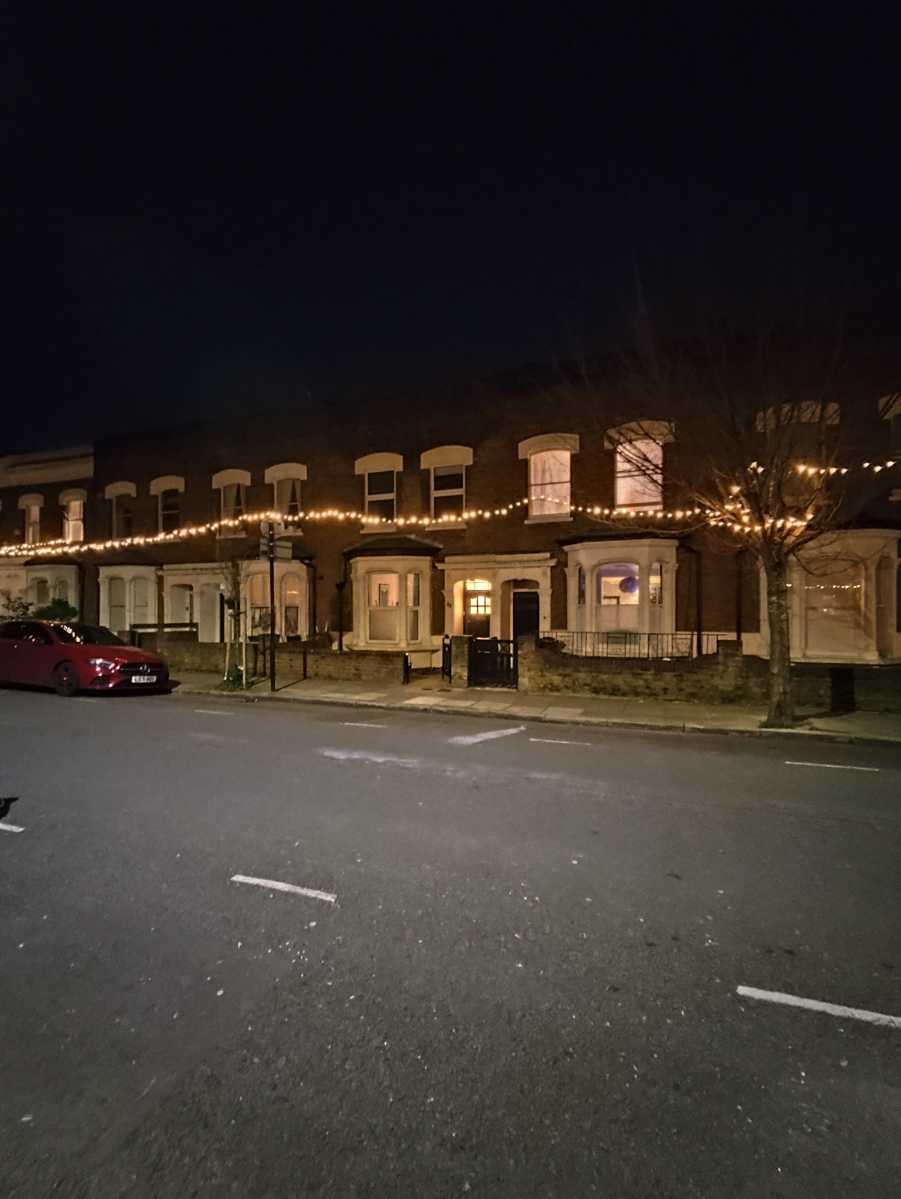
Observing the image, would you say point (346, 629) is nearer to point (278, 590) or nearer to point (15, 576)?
point (278, 590)

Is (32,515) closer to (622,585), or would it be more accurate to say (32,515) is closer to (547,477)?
(547,477)

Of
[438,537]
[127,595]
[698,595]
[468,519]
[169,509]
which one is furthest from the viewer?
[169,509]

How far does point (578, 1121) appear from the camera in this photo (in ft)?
7.66

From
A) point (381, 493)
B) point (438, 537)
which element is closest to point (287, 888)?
point (438, 537)

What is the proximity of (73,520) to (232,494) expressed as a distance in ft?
28.4

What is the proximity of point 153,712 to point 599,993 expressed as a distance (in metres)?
10.7

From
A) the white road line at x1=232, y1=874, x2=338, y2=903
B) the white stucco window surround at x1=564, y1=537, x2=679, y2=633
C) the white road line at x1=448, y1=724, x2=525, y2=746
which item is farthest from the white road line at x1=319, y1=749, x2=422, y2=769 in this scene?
the white stucco window surround at x1=564, y1=537, x2=679, y2=633

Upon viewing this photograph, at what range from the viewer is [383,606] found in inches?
796

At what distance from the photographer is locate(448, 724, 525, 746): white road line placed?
9.42 metres

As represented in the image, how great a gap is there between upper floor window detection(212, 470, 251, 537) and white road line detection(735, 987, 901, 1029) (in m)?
21.9

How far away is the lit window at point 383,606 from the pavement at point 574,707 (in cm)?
379

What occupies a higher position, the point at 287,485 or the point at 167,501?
the point at 287,485

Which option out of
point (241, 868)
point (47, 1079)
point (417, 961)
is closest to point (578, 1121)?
point (417, 961)

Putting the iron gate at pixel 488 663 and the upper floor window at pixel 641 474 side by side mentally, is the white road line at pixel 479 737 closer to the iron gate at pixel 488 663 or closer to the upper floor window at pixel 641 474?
the iron gate at pixel 488 663
